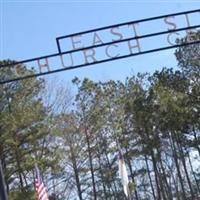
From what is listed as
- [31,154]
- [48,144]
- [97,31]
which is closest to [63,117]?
[48,144]

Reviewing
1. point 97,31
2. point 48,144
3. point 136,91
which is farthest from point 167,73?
point 97,31

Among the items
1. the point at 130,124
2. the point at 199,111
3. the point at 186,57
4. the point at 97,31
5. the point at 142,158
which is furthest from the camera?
the point at 142,158

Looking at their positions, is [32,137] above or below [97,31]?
above

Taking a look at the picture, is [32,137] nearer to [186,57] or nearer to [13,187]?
[13,187]

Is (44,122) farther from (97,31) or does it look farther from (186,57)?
(97,31)

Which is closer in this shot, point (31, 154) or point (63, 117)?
point (31, 154)

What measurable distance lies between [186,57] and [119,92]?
7.91 m

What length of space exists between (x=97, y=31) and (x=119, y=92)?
39.5m

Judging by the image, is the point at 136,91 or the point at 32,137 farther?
the point at 136,91

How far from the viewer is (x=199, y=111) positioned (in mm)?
49844

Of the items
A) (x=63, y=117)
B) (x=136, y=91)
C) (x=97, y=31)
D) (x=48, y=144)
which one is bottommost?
(x=97, y=31)

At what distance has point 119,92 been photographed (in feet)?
171

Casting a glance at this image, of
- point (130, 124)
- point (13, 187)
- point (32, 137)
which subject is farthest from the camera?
point (130, 124)

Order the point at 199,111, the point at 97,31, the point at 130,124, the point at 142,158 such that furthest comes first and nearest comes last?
the point at 142,158 < the point at 130,124 < the point at 199,111 < the point at 97,31
